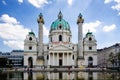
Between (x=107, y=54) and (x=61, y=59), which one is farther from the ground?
(x=107, y=54)

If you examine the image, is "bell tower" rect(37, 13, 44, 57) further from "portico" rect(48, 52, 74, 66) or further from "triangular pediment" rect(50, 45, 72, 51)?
"triangular pediment" rect(50, 45, 72, 51)

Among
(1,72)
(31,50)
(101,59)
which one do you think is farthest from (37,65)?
(101,59)

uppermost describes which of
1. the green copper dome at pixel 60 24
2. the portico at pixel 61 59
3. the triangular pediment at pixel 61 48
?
the green copper dome at pixel 60 24

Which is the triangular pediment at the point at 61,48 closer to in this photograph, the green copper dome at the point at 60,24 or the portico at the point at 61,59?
the portico at the point at 61,59

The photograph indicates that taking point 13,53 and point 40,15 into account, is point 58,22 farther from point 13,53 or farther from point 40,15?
point 13,53

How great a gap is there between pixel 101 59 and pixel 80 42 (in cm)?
4508

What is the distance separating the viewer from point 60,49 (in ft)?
292

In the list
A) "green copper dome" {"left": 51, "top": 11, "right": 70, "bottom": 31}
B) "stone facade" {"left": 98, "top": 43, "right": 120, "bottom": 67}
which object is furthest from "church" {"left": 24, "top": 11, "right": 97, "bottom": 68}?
"stone facade" {"left": 98, "top": 43, "right": 120, "bottom": 67}

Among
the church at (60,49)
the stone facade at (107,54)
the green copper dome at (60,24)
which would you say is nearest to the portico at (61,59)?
the church at (60,49)

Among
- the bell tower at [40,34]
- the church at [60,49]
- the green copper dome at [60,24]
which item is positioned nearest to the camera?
the bell tower at [40,34]

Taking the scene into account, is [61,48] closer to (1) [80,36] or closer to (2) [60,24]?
(1) [80,36]

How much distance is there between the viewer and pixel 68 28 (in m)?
98.4

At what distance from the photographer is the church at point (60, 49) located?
286 feet

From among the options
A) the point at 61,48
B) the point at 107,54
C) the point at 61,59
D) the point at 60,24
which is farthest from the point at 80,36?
the point at 107,54
